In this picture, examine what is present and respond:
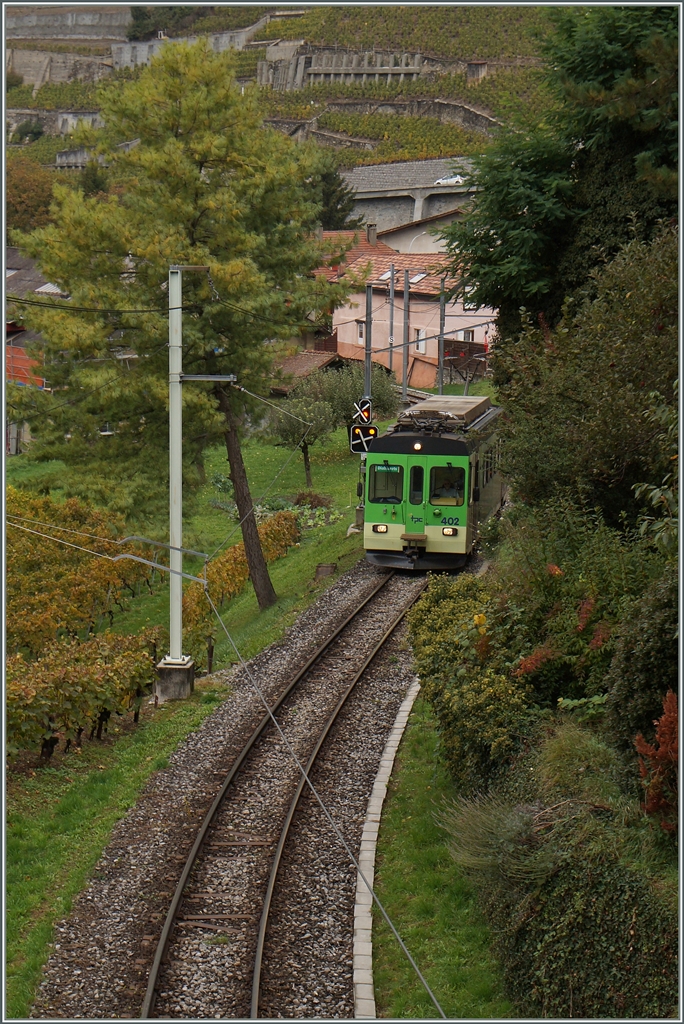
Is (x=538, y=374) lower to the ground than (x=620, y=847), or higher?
higher

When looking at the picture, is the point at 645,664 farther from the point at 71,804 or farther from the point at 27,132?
the point at 27,132

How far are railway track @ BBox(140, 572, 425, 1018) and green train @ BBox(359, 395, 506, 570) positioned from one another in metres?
4.22

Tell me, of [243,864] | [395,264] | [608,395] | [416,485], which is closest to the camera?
[243,864]

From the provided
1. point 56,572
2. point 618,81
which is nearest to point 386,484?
point 56,572

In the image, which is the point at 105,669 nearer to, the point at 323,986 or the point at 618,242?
the point at 323,986

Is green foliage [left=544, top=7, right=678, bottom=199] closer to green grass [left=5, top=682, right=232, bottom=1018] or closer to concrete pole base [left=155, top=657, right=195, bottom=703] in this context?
concrete pole base [left=155, top=657, right=195, bottom=703]

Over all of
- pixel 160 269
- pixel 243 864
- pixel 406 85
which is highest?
pixel 406 85

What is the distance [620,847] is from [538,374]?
33.7 feet

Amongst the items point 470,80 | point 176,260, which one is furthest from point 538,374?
point 470,80

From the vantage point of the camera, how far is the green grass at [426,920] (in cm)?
834

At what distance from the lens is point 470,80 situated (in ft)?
303

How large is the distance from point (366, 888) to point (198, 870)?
1682mm

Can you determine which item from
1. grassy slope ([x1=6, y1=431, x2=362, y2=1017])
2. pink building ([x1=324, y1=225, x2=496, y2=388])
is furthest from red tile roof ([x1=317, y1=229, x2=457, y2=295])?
grassy slope ([x1=6, y1=431, x2=362, y2=1017])

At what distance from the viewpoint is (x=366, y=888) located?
10.2m
